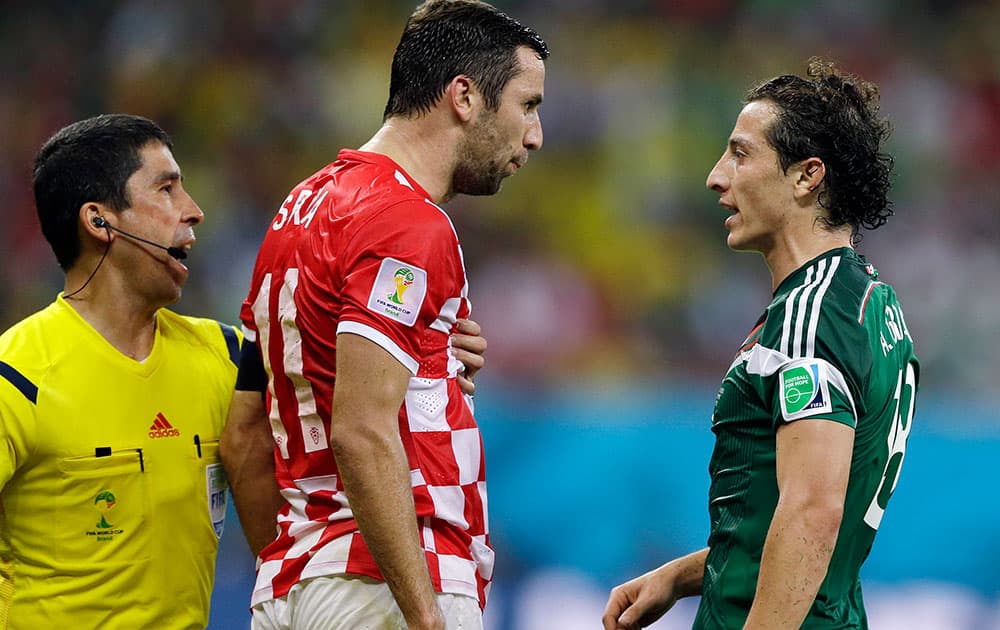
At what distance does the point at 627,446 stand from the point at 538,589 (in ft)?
2.63

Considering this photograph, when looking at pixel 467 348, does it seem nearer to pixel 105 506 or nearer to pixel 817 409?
pixel 817 409

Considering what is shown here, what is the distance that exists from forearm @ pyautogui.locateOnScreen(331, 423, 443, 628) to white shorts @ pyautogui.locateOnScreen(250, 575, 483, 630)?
0.10 m

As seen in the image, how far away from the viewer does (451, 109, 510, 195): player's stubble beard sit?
222cm

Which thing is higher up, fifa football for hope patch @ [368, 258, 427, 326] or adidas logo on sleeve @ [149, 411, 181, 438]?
fifa football for hope patch @ [368, 258, 427, 326]

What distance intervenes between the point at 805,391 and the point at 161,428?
4.49ft

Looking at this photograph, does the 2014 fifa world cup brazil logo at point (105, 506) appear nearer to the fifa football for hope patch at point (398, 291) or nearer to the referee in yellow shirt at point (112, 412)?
the referee in yellow shirt at point (112, 412)

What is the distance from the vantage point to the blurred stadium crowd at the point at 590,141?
19.1ft

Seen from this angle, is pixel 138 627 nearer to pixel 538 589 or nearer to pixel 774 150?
pixel 774 150

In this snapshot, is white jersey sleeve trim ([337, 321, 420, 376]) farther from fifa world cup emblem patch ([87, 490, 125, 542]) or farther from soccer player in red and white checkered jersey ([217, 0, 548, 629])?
fifa world cup emblem patch ([87, 490, 125, 542])

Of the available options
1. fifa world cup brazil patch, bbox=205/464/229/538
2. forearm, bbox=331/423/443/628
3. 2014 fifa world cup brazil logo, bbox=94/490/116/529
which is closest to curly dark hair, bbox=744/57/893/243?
forearm, bbox=331/423/443/628

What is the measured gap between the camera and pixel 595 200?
20.1 feet

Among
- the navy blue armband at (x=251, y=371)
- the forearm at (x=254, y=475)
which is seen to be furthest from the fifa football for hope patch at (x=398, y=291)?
the forearm at (x=254, y=475)

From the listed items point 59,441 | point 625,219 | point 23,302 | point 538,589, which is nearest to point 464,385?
point 59,441

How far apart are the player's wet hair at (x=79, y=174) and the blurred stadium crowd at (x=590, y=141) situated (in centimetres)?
330
